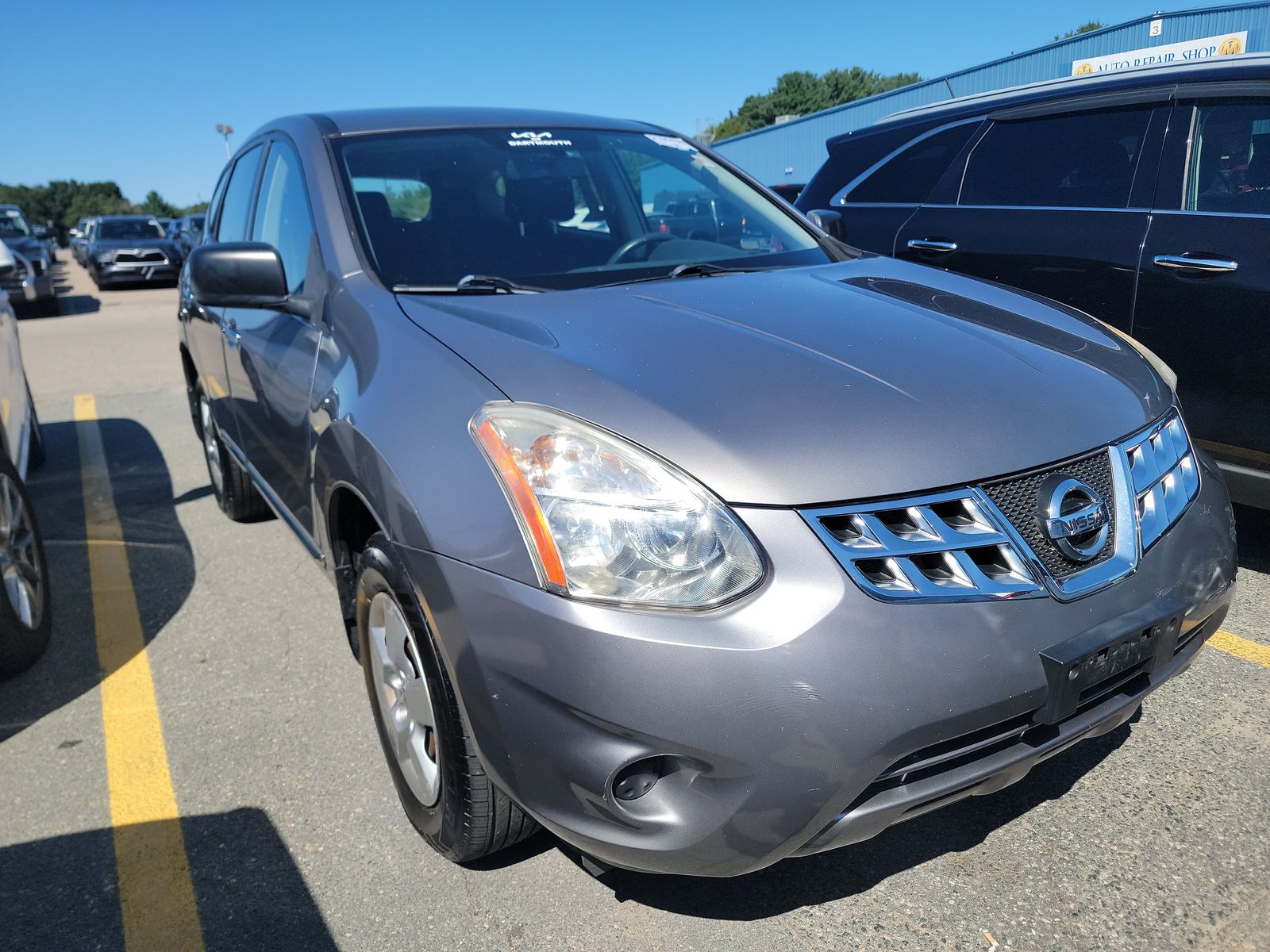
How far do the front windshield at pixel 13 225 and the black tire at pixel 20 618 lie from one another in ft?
59.0

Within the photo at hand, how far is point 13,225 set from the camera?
19234 millimetres

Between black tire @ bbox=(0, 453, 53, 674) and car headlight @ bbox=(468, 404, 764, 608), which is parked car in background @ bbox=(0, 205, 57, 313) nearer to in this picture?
black tire @ bbox=(0, 453, 53, 674)

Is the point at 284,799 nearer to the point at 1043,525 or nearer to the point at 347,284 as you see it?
the point at 347,284

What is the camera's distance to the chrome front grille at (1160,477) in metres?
1.91

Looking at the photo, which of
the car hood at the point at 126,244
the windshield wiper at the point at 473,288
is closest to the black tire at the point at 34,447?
the windshield wiper at the point at 473,288

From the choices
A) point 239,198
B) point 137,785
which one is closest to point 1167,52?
point 239,198

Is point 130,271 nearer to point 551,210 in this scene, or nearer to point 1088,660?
point 551,210

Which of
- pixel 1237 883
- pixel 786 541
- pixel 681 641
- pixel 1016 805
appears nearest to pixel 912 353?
pixel 786 541

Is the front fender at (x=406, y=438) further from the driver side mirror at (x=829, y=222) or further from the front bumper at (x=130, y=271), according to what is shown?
the front bumper at (x=130, y=271)

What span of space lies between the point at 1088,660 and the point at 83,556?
422 cm

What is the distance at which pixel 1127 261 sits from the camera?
3.71 meters

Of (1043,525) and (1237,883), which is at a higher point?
(1043,525)

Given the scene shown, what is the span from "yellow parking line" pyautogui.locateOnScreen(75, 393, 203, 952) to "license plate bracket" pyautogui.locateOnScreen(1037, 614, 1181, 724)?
1.77m

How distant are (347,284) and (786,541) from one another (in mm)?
1405
